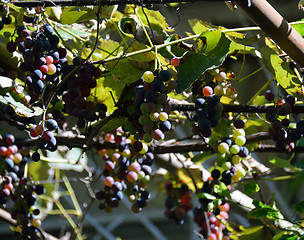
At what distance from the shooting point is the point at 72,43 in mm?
1046

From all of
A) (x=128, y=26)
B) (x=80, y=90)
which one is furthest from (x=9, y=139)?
(x=128, y=26)

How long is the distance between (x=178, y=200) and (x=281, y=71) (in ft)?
1.94

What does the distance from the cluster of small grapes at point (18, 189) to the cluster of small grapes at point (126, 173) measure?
0.55ft

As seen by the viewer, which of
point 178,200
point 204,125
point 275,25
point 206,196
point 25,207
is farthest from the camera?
point 178,200

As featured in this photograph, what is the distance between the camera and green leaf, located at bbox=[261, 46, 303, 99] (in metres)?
0.89

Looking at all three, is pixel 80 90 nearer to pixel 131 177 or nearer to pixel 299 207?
pixel 131 177

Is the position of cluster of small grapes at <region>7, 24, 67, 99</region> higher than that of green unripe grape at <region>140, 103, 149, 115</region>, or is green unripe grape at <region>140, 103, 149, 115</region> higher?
cluster of small grapes at <region>7, 24, 67, 99</region>

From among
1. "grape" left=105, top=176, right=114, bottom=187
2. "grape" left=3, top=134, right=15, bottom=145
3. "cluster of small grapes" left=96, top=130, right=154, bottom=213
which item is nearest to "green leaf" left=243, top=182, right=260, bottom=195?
"cluster of small grapes" left=96, top=130, right=154, bottom=213

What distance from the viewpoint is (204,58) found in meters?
0.83

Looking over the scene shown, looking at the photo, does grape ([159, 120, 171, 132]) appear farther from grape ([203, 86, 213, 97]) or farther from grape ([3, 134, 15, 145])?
grape ([3, 134, 15, 145])

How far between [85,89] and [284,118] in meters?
0.39

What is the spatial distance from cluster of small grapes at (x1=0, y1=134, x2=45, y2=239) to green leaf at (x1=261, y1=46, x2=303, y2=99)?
578 mm

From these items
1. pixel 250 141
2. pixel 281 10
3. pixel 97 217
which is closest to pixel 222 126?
pixel 250 141

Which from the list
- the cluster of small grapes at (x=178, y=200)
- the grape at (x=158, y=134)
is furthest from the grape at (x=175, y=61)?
the cluster of small grapes at (x=178, y=200)
